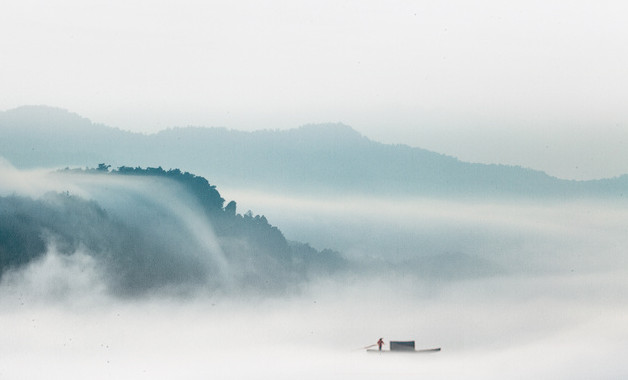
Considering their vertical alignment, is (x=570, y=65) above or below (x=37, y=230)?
above

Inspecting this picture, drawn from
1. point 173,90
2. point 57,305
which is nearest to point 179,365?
point 57,305

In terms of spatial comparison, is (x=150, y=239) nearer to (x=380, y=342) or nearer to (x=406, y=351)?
(x=380, y=342)

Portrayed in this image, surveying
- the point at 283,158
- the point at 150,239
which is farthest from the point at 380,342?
the point at 150,239

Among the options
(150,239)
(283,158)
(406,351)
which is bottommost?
(406,351)

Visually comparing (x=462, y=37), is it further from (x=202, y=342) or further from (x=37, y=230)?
(x=37, y=230)

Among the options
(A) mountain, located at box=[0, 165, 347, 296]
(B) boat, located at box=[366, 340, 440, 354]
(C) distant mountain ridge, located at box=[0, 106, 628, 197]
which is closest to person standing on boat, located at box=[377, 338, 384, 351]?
(B) boat, located at box=[366, 340, 440, 354]

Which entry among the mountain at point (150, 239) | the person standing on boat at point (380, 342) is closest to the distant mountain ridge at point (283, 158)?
the mountain at point (150, 239)

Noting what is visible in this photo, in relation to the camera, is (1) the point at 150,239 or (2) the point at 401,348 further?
(1) the point at 150,239

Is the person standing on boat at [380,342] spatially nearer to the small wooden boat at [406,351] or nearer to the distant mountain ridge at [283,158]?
the small wooden boat at [406,351]
